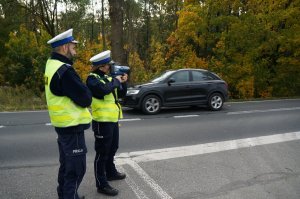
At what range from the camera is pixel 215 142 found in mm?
7492

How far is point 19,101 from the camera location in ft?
47.5

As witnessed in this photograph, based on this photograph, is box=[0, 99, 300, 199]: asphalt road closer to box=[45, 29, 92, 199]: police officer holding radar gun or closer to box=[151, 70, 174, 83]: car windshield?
box=[45, 29, 92, 199]: police officer holding radar gun

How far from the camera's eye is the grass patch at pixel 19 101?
42.3 feet

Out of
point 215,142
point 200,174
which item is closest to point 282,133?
point 215,142

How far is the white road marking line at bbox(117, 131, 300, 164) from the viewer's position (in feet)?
20.8

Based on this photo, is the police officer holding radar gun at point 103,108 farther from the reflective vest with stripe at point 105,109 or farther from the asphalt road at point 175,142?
the asphalt road at point 175,142

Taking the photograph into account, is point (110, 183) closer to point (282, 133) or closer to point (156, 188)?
point (156, 188)

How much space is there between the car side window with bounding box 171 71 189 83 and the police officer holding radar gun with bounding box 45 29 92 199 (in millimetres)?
8749

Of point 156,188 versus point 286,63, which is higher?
point 286,63

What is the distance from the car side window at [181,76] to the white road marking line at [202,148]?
15.9 feet

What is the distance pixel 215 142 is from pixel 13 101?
33.2 ft

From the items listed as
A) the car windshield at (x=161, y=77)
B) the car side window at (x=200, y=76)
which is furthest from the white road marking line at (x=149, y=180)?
the car side window at (x=200, y=76)

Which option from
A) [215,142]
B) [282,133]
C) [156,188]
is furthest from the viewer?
[282,133]

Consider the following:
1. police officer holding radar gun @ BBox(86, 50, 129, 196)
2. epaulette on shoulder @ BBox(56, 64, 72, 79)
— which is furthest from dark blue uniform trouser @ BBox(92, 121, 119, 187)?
epaulette on shoulder @ BBox(56, 64, 72, 79)
